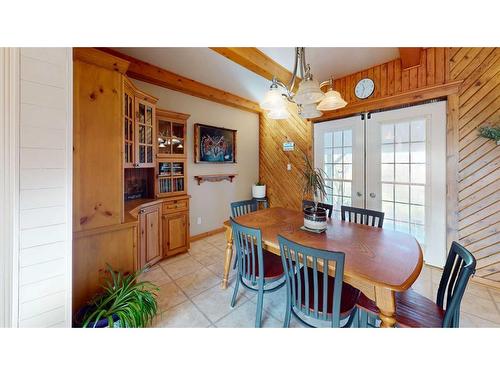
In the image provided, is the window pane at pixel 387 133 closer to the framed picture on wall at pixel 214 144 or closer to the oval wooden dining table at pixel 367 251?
the oval wooden dining table at pixel 367 251

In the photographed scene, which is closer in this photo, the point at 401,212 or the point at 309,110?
the point at 309,110

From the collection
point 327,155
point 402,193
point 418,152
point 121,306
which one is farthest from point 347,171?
point 121,306

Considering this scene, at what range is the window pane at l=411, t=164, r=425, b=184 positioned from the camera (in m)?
2.44

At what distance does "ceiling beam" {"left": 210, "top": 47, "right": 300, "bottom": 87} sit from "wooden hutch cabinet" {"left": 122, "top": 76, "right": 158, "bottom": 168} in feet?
3.46

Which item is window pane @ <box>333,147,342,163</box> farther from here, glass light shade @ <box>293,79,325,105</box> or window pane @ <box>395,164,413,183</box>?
glass light shade @ <box>293,79,325,105</box>

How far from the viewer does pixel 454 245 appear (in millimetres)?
1163

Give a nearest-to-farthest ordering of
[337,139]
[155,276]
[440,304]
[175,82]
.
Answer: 1. [440,304]
2. [155,276]
3. [175,82]
4. [337,139]

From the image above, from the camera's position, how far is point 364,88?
2.81 metres

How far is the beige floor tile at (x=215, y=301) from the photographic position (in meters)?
1.70

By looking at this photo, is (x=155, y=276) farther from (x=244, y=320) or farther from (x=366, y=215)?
Result: (x=366, y=215)

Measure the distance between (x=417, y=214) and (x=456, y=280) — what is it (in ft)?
6.24

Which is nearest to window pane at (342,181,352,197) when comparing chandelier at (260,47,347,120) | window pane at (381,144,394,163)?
window pane at (381,144,394,163)
